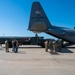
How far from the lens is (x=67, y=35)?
118ft

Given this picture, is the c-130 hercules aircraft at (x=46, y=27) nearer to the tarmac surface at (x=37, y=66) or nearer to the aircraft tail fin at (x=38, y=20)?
the aircraft tail fin at (x=38, y=20)

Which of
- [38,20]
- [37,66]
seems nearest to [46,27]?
[38,20]

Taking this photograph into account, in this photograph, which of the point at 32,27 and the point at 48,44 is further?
the point at 32,27

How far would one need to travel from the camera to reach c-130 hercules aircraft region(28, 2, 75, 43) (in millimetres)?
35188

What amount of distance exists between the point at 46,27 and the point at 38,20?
300 centimetres

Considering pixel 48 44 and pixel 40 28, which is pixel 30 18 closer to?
pixel 40 28

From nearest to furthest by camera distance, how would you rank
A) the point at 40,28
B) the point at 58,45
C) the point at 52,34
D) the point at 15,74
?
1. the point at 15,74
2. the point at 58,45
3. the point at 40,28
4. the point at 52,34

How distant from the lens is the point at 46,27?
34.8 m

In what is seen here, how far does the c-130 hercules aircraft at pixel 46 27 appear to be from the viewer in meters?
35.2

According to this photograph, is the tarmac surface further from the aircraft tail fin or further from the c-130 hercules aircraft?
the c-130 hercules aircraft

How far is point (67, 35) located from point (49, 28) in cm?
349

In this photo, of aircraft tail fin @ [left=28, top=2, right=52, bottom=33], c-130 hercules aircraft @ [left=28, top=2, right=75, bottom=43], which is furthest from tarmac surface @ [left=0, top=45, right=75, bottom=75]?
c-130 hercules aircraft @ [left=28, top=2, right=75, bottom=43]

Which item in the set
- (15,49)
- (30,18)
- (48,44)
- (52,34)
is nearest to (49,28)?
(52,34)

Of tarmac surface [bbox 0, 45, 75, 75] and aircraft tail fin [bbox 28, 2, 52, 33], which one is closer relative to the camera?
tarmac surface [bbox 0, 45, 75, 75]
